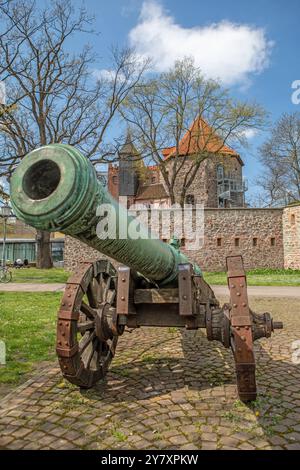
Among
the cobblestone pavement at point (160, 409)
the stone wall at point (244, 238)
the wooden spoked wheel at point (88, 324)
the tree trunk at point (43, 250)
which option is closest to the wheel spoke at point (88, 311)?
the wooden spoked wheel at point (88, 324)

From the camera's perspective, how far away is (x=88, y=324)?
3.54 metres

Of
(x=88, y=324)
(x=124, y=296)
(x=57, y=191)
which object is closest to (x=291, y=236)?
(x=124, y=296)

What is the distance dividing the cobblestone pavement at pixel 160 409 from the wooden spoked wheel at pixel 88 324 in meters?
0.24

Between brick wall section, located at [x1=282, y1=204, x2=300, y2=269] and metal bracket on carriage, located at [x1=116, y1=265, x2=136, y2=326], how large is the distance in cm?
2085

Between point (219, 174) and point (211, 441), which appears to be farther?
point (219, 174)

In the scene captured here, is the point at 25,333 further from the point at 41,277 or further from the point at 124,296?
the point at 41,277

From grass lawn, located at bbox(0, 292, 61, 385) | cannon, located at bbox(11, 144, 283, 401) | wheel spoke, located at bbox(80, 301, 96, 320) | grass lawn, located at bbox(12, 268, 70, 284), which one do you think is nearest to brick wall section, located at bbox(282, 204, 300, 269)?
grass lawn, located at bbox(12, 268, 70, 284)

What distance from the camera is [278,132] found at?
100ft

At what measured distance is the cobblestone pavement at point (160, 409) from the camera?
2.58m

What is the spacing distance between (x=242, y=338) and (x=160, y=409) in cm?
94

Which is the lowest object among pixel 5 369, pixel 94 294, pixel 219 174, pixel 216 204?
pixel 5 369

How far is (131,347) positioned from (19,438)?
9.02ft

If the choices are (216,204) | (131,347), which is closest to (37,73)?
(131,347)
